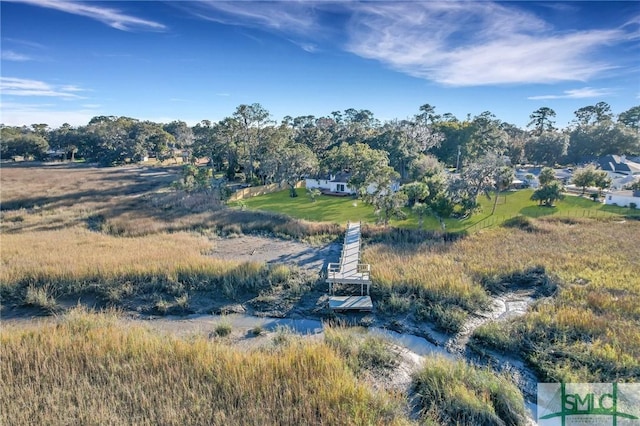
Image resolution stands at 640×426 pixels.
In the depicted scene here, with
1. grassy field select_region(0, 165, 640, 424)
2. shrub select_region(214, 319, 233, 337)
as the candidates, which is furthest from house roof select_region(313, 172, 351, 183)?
shrub select_region(214, 319, 233, 337)

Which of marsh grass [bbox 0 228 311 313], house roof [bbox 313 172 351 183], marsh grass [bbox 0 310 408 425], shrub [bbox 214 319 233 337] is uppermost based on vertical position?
house roof [bbox 313 172 351 183]

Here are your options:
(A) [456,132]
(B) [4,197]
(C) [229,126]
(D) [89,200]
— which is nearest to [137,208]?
(D) [89,200]

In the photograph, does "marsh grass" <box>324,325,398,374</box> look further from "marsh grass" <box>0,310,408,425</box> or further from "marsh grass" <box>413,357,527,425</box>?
"marsh grass" <box>413,357,527,425</box>

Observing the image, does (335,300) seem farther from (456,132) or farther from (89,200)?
(456,132)

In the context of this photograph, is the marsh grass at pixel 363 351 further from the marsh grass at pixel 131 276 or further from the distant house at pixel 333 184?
the distant house at pixel 333 184

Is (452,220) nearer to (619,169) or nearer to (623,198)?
(623,198)

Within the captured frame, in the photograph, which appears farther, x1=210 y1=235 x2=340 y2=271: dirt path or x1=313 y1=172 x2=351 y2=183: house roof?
x1=313 y1=172 x2=351 y2=183: house roof
